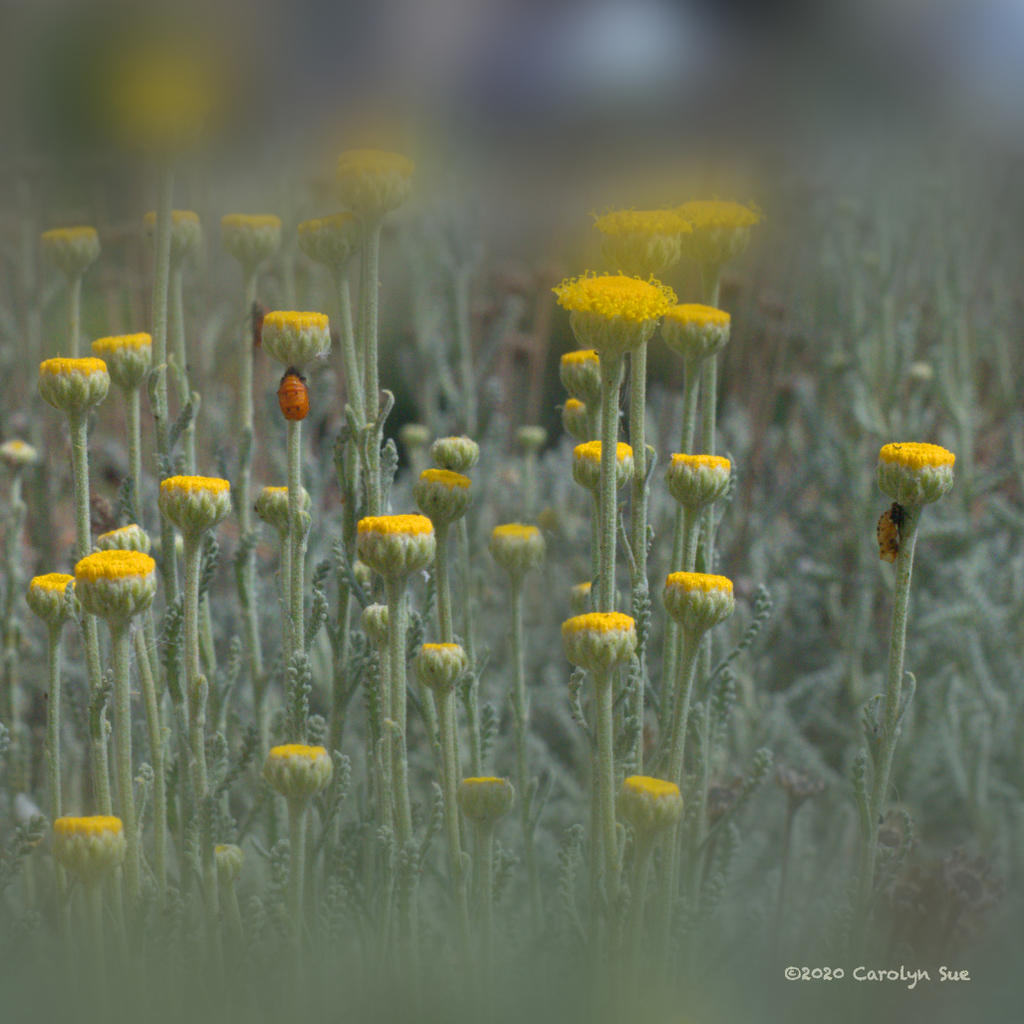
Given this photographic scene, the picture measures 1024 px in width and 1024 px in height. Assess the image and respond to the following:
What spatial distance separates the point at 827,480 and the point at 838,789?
39 centimetres

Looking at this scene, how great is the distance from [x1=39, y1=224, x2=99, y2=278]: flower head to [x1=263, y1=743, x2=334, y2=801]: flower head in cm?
38

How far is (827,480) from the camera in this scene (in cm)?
144

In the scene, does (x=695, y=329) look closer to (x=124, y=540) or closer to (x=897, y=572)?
(x=897, y=572)

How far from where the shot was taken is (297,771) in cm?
52

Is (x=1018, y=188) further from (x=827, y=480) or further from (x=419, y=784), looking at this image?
(x=419, y=784)

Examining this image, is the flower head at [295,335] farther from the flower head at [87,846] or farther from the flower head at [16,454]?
the flower head at [16,454]

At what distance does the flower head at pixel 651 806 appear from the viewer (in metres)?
0.50

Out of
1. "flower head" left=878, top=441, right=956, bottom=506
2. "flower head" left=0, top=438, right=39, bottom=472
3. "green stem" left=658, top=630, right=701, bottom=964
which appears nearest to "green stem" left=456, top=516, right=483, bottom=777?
"green stem" left=658, top=630, right=701, bottom=964

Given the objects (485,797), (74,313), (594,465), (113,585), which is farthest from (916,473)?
(74,313)

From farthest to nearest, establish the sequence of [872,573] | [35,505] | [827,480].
Result: [827,480] → [872,573] → [35,505]

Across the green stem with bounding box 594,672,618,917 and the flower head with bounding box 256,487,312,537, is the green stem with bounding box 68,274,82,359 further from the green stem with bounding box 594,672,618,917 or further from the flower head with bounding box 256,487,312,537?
the green stem with bounding box 594,672,618,917

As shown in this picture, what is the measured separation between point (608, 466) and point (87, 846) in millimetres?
274

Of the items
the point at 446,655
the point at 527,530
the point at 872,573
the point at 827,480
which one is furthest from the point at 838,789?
the point at 446,655

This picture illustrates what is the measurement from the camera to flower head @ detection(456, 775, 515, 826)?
557 millimetres
